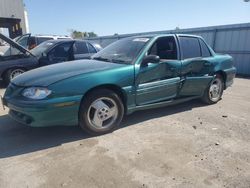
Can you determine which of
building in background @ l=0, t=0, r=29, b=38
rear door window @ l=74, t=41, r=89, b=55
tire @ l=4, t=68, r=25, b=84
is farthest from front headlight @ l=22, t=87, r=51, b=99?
building in background @ l=0, t=0, r=29, b=38

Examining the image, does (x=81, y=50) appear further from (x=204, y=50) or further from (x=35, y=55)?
(x=204, y=50)

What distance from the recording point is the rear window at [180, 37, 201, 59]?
537cm

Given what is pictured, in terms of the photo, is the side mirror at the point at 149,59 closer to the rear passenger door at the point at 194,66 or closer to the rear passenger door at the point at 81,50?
the rear passenger door at the point at 194,66

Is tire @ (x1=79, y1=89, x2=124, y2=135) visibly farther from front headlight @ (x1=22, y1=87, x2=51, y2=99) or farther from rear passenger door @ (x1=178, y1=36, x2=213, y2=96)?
rear passenger door @ (x1=178, y1=36, x2=213, y2=96)

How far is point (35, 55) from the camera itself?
28.5 ft

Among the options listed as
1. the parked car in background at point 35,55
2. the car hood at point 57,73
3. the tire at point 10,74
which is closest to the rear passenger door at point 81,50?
the parked car in background at point 35,55

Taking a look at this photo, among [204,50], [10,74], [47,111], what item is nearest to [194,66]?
[204,50]

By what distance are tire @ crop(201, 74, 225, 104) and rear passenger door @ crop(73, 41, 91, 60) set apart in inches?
171

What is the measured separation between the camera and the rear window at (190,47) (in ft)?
17.6

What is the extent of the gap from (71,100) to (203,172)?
2038 millimetres

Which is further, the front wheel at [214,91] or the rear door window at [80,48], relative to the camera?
the rear door window at [80,48]

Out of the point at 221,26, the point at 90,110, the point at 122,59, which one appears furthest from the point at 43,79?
the point at 221,26

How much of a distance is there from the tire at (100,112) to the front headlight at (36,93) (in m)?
0.58

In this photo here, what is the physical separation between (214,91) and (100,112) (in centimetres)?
330
